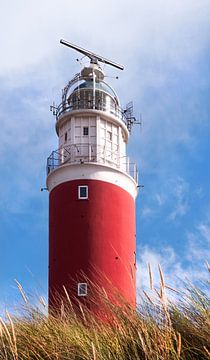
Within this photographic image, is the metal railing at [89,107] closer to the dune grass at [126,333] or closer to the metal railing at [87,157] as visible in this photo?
the metal railing at [87,157]

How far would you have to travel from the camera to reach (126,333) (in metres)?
5.93

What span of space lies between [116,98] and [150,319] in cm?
1921

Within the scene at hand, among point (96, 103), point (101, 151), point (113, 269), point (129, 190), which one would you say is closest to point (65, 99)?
point (96, 103)

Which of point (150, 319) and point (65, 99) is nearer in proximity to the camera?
point (150, 319)

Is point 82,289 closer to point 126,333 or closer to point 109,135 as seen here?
point 109,135

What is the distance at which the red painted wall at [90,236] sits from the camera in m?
20.7

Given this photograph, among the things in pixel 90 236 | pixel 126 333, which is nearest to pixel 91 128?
pixel 90 236

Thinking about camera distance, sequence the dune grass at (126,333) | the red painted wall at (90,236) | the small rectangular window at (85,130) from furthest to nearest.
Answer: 1. the small rectangular window at (85,130)
2. the red painted wall at (90,236)
3. the dune grass at (126,333)

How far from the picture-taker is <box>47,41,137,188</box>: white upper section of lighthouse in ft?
74.9

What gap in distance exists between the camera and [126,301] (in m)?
6.61

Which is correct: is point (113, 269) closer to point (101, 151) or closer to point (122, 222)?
point (122, 222)

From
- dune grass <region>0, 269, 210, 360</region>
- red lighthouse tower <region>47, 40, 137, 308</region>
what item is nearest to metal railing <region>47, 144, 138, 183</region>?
red lighthouse tower <region>47, 40, 137, 308</region>

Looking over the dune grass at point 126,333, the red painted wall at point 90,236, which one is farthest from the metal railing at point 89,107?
the dune grass at point 126,333

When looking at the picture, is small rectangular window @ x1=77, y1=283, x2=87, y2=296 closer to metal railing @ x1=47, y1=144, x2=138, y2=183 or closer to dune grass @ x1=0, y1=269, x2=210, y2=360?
metal railing @ x1=47, y1=144, x2=138, y2=183
